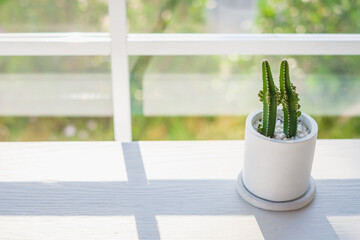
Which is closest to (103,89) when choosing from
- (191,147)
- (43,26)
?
(43,26)

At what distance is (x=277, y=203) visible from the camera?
1.10 meters

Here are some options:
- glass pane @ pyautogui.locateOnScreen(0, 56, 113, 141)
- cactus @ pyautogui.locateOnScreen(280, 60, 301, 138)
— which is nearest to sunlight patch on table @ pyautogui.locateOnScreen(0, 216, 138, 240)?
cactus @ pyautogui.locateOnScreen(280, 60, 301, 138)

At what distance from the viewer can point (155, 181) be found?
121 centimetres

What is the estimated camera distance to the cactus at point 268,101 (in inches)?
A: 39.9

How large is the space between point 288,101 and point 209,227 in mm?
338

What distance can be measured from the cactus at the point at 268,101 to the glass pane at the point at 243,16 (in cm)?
76

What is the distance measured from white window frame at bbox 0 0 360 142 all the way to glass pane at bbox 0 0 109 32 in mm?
383

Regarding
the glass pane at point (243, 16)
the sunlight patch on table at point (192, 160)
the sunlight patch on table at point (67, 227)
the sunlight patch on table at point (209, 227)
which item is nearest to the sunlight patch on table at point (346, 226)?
the sunlight patch on table at point (209, 227)

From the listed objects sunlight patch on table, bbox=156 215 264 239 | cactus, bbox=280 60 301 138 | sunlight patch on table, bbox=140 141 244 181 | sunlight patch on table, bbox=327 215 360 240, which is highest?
cactus, bbox=280 60 301 138

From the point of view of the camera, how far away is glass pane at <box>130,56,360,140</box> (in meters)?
1.66

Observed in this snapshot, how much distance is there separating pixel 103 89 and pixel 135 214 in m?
0.78

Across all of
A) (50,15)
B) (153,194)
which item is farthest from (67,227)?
(50,15)

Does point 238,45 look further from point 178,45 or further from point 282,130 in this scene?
A: point 282,130

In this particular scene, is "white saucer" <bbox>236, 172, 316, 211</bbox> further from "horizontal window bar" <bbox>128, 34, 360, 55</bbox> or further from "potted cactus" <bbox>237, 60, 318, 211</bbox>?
"horizontal window bar" <bbox>128, 34, 360, 55</bbox>
